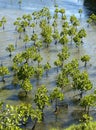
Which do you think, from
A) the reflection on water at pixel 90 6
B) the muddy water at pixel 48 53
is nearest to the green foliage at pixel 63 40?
the muddy water at pixel 48 53

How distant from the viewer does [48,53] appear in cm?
7925

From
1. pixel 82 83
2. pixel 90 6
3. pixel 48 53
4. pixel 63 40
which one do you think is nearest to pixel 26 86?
pixel 82 83

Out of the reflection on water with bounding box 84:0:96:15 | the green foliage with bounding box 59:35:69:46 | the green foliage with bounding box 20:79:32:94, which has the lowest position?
the green foliage with bounding box 20:79:32:94

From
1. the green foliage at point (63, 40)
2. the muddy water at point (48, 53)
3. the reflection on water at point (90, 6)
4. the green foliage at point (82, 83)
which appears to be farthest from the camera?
the reflection on water at point (90, 6)

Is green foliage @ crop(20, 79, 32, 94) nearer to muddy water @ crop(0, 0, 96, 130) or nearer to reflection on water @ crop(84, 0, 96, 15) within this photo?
muddy water @ crop(0, 0, 96, 130)

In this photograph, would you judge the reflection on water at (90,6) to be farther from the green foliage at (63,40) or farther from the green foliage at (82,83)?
the green foliage at (82,83)

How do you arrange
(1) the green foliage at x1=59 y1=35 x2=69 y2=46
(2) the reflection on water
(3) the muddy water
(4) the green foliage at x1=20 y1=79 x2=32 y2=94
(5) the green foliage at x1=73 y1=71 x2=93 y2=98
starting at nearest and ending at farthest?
(3) the muddy water
(5) the green foliage at x1=73 y1=71 x2=93 y2=98
(4) the green foliage at x1=20 y1=79 x2=32 y2=94
(1) the green foliage at x1=59 y1=35 x2=69 y2=46
(2) the reflection on water

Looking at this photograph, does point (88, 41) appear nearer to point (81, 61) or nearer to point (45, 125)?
point (81, 61)

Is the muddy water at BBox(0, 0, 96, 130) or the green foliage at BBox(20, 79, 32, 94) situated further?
the green foliage at BBox(20, 79, 32, 94)

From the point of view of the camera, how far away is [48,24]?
9981 cm

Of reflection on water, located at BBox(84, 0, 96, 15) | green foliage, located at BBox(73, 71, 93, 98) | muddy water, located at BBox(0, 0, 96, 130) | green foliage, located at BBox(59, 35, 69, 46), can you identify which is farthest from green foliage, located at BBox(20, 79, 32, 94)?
reflection on water, located at BBox(84, 0, 96, 15)

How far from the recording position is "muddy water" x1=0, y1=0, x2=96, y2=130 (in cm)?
5239

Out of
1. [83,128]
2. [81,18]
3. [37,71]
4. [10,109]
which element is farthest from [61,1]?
[10,109]

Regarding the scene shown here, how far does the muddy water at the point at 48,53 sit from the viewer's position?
52.4 m
